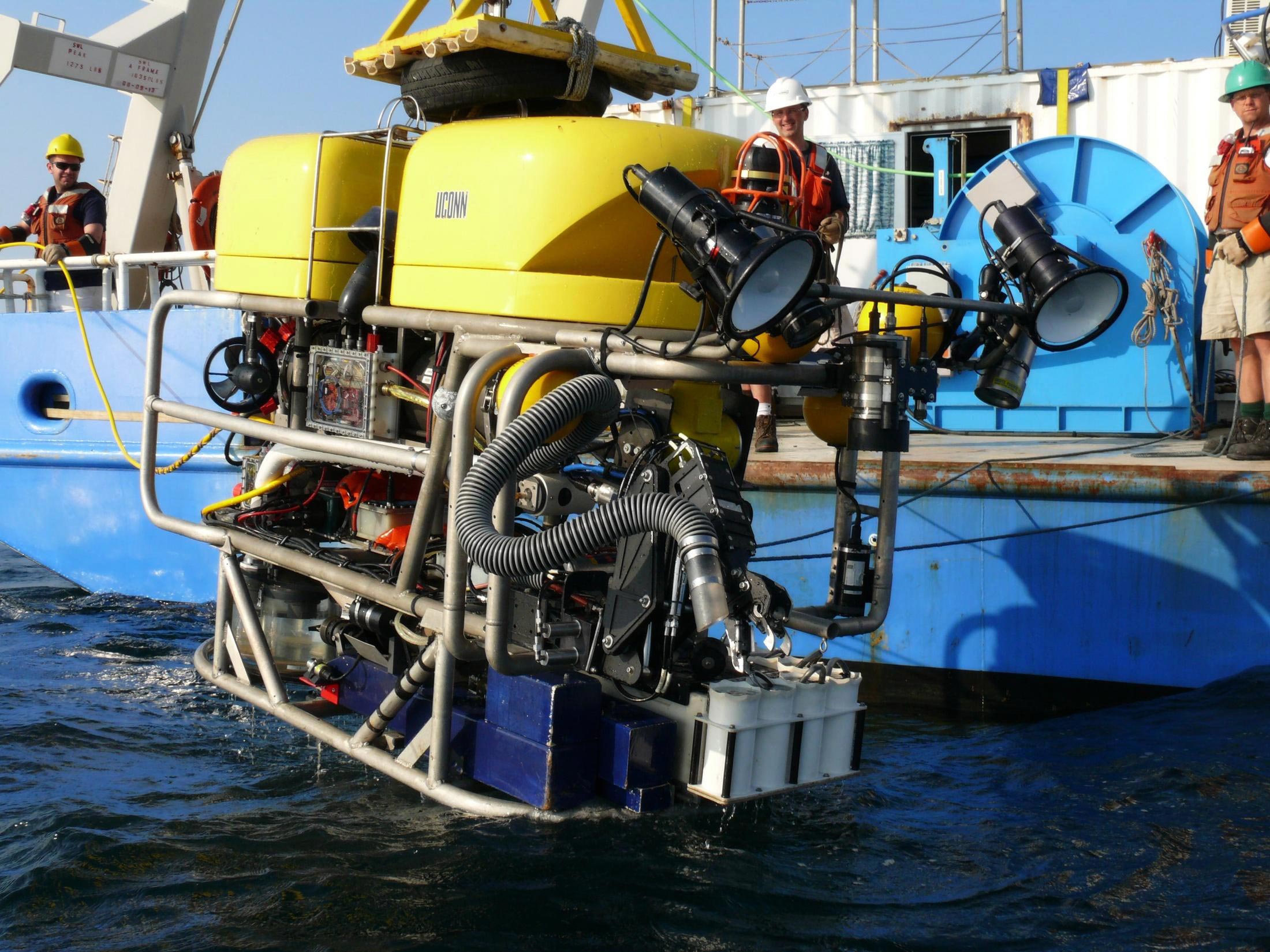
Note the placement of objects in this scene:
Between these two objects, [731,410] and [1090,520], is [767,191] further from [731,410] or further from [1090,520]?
[1090,520]

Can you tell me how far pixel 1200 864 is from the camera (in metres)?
3.34

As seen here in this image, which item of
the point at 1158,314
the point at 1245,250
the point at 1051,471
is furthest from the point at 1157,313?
the point at 1051,471

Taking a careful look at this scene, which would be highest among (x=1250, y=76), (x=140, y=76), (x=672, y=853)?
(x=140, y=76)

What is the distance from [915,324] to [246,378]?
90.2 inches

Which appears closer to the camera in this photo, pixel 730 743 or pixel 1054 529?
pixel 730 743

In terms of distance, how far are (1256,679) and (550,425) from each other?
3.31m

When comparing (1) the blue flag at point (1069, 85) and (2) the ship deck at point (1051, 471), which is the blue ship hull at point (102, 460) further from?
(1) the blue flag at point (1069, 85)

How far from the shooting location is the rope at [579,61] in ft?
12.1

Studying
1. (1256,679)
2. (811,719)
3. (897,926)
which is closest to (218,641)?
(811,719)

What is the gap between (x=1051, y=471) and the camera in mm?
4926

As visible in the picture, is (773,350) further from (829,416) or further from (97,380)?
(97,380)

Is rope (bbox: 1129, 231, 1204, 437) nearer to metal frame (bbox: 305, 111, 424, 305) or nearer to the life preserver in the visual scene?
metal frame (bbox: 305, 111, 424, 305)

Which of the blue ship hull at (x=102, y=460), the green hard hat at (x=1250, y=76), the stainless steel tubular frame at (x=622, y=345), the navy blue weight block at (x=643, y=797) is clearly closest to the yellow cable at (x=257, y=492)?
the stainless steel tubular frame at (x=622, y=345)

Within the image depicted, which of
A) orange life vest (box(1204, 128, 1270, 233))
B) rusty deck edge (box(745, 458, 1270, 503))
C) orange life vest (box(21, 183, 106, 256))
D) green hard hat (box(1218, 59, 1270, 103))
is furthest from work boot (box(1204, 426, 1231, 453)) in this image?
orange life vest (box(21, 183, 106, 256))
